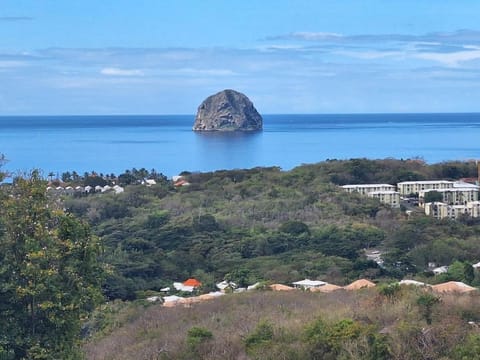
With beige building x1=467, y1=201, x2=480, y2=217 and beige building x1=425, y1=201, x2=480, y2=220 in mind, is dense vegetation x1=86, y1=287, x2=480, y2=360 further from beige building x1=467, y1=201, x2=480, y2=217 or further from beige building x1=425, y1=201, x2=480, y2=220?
beige building x1=467, y1=201, x2=480, y2=217

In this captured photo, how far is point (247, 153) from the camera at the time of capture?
2552 inches

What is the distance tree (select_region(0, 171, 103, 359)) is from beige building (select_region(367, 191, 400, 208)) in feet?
68.5

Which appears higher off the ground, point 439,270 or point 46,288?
point 46,288

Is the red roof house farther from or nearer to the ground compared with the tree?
nearer to the ground

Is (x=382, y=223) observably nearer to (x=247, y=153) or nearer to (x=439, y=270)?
(x=439, y=270)

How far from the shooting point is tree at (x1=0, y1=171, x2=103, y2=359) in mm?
8305

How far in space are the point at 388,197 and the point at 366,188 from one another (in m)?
1.56

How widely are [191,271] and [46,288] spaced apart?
12.0 m

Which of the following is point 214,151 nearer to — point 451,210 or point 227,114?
point 227,114

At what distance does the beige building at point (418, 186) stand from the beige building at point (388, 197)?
66.7 inches

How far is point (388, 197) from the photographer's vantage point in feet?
95.8

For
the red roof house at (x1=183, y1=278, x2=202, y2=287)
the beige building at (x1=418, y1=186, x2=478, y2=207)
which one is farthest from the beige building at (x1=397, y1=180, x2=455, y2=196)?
the red roof house at (x1=183, y1=278, x2=202, y2=287)

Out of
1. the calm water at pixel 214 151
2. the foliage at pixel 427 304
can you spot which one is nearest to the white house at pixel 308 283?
the foliage at pixel 427 304

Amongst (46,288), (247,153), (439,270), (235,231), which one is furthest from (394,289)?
(247,153)
